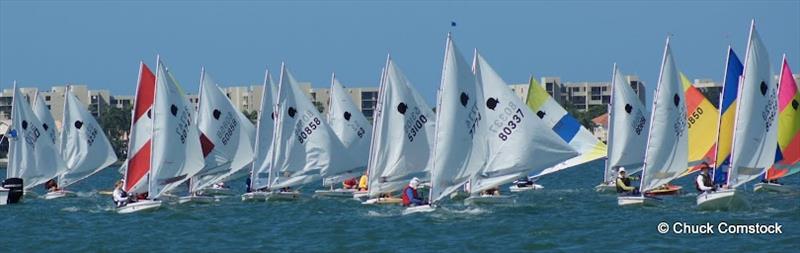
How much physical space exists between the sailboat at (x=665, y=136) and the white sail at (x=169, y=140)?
458 inches

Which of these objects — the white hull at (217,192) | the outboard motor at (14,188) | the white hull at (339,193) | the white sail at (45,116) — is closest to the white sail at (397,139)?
the white hull at (339,193)

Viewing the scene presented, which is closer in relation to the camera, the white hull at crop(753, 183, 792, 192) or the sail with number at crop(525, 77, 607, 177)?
the white hull at crop(753, 183, 792, 192)

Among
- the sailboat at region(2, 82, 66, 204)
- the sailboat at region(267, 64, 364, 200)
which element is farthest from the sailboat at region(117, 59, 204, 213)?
the sailboat at region(2, 82, 66, 204)

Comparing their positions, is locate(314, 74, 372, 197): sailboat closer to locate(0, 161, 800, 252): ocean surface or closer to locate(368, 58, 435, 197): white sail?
locate(0, 161, 800, 252): ocean surface

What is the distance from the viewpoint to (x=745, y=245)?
→ 3412 centimetres

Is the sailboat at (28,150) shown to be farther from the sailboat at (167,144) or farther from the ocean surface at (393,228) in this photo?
the sailboat at (167,144)

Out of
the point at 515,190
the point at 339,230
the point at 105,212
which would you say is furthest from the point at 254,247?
the point at 515,190

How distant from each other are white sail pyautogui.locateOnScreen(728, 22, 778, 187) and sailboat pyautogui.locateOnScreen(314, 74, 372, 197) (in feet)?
52.2

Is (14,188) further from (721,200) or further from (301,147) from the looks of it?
(721,200)

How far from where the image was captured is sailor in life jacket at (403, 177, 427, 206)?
42.6 metres

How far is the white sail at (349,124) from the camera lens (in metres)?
56.8

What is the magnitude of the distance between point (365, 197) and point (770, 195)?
11.2 metres

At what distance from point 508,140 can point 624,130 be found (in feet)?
39.6

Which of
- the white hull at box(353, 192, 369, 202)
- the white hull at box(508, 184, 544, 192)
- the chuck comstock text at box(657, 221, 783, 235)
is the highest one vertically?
the white hull at box(508, 184, 544, 192)
